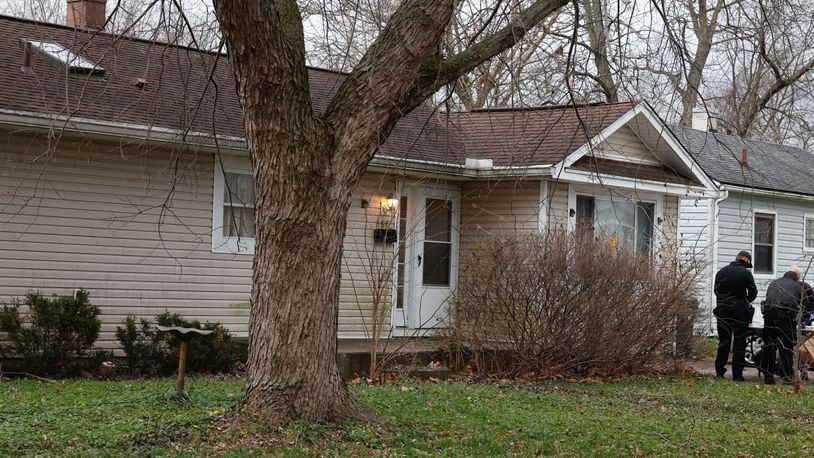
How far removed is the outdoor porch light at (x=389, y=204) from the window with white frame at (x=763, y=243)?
10512 millimetres

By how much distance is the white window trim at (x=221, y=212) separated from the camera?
1373cm

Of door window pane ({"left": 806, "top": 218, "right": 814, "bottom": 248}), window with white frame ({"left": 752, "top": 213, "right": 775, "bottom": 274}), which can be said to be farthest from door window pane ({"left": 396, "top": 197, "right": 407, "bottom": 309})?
door window pane ({"left": 806, "top": 218, "right": 814, "bottom": 248})

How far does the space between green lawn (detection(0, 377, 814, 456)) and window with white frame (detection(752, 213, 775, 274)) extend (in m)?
10.7

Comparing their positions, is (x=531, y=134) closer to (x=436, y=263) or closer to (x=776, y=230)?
(x=436, y=263)

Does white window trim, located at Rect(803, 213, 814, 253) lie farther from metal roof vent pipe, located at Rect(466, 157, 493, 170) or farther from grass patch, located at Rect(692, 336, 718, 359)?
metal roof vent pipe, located at Rect(466, 157, 493, 170)

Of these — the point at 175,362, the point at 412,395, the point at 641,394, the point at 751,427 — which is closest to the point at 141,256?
the point at 175,362

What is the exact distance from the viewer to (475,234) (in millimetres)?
16672

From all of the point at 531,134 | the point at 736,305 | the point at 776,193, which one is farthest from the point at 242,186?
the point at 776,193

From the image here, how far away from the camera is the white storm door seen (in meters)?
16.2

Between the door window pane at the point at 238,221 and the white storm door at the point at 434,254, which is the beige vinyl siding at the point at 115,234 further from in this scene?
the white storm door at the point at 434,254

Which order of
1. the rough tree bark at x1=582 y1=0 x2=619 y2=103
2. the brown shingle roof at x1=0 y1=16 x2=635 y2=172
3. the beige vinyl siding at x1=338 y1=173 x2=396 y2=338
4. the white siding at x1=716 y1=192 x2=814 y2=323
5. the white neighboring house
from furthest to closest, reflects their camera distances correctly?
the white siding at x1=716 y1=192 x2=814 y2=323 < the white neighboring house < the beige vinyl siding at x1=338 y1=173 x2=396 y2=338 < the brown shingle roof at x1=0 y1=16 x2=635 y2=172 < the rough tree bark at x1=582 y1=0 x2=619 y2=103

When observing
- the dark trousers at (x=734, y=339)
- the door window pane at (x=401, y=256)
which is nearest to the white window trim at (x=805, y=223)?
the dark trousers at (x=734, y=339)

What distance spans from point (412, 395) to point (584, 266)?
12.6ft

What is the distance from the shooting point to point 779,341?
13664 mm
